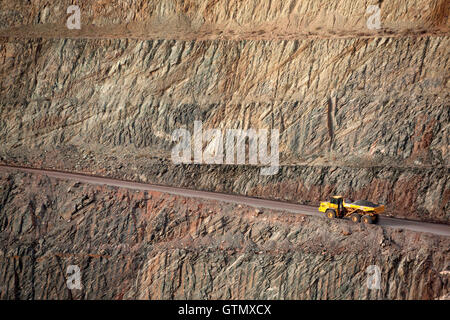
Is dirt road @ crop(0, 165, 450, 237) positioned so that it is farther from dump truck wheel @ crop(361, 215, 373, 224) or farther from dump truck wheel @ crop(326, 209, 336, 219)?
dump truck wheel @ crop(326, 209, 336, 219)

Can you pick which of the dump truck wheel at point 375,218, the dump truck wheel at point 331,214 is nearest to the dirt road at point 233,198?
the dump truck wheel at point 375,218

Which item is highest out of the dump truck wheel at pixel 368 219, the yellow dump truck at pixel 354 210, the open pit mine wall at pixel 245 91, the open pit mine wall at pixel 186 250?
the open pit mine wall at pixel 245 91

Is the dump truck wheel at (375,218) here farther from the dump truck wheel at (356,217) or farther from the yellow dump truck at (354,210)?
the dump truck wheel at (356,217)

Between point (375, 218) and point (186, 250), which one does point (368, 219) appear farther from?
point (186, 250)

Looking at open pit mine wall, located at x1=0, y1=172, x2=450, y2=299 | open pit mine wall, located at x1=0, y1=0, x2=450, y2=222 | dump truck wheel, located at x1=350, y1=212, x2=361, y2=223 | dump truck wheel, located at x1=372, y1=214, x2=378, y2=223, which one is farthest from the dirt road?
open pit mine wall, located at x1=0, y1=0, x2=450, y2=222

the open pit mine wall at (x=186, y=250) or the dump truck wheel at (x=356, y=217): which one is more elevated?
the dump truck wheel at (x=356, y=217)
